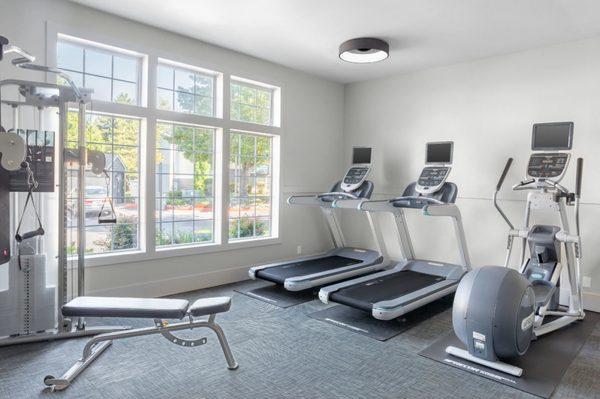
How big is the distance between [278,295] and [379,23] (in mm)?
3061

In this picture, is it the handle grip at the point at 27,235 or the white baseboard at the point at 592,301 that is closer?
the handle grip at the point at 27,235

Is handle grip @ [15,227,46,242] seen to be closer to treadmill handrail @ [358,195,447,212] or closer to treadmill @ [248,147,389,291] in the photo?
treadmill @ [248,147,389,291]

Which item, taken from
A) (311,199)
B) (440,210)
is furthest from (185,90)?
(440,210)

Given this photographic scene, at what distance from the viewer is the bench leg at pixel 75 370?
2.35 metres

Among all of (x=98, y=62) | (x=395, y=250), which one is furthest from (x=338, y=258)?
(x=98, y=62)

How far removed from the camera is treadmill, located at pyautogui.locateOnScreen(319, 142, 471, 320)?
3633 mm

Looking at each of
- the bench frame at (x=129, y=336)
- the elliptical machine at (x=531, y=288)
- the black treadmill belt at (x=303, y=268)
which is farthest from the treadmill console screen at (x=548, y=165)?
the bench frame at (x=129, y=336)

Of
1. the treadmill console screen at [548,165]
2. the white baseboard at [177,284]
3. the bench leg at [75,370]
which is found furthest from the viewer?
the white baseboard at [177,284]

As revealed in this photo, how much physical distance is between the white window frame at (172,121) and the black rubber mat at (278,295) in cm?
64

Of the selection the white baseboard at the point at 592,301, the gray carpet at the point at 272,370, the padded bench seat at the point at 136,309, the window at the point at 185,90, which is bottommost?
the gray carpet at the point at 272,370

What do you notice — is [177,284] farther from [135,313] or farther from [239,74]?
[239,74]

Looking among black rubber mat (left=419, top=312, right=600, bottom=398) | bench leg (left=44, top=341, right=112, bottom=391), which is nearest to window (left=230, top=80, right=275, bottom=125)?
bench leg (left=44, top=341, right=112, bottom=391)

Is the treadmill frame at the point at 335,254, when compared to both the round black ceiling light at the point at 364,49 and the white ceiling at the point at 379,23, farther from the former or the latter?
the white ceiling at the point at 379,23

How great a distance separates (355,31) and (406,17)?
0.57 m
